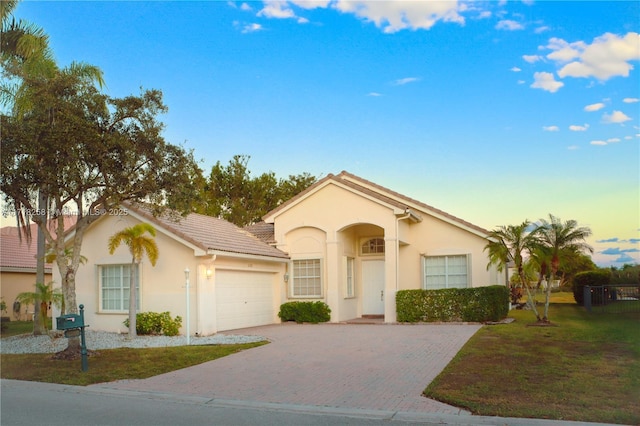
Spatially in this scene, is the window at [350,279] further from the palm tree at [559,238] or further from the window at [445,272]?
the palm tree at [559,238]

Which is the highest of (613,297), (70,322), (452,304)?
(70,322)

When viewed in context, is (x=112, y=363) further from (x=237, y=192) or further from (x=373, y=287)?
(x=237, y=192)

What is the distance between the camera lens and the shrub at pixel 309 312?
75.9 ft

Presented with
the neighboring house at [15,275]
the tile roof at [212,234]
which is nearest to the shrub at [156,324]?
the tile roof at [212,234]

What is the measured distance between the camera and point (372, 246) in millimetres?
25812

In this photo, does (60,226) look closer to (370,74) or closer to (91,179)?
(91,179)

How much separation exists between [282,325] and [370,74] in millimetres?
9943

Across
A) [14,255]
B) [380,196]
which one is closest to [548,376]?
[380,196]

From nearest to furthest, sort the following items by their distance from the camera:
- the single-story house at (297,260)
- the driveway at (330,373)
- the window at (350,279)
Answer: the driveway at (330,373) < the single-story house at (297,260) < the window at (350,279)

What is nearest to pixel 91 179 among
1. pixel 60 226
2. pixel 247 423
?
pixel 60 226

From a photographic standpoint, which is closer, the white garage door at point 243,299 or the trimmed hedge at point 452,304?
the white garage door at point 243,299

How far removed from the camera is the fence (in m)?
27.7

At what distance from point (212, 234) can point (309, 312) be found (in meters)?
4.94

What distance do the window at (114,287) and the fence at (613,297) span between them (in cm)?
2001
